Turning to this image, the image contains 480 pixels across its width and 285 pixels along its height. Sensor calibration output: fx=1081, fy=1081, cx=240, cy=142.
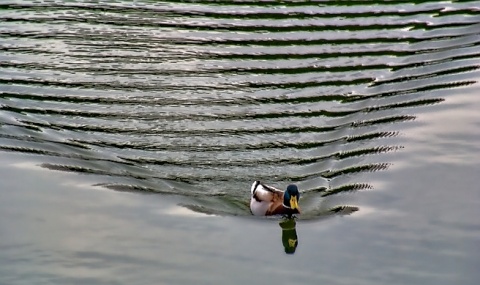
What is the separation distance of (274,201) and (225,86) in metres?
4.94

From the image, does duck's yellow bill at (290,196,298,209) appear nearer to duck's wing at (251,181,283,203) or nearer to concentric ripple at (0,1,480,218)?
duck's wing at (251,181,283,203)

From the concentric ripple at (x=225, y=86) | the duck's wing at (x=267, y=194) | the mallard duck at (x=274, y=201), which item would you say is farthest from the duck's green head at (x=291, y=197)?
the concentric ripple at (x=225, y=86)

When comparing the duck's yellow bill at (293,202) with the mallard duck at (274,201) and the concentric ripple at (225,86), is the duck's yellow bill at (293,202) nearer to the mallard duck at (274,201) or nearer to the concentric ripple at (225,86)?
the mallard duck at (274,201)

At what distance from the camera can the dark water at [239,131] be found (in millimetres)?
14938

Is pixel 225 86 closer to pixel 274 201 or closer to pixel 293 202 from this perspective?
pixel 274 201

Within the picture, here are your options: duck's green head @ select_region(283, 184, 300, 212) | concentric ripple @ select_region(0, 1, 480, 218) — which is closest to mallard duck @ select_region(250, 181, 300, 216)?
duck's green head @ select_region(283, 184, 300, 212)

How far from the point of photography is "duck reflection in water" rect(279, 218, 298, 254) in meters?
15.2

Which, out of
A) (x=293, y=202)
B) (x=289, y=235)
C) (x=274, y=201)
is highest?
(x=293, y=202)

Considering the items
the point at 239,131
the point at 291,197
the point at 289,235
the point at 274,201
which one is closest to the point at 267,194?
the point at 274,201

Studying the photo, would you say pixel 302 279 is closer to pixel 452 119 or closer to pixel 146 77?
pixel 452 119

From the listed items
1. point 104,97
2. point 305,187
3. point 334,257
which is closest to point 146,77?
point 104,97

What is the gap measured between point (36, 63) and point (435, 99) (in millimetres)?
7836

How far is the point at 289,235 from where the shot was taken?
15.7 m

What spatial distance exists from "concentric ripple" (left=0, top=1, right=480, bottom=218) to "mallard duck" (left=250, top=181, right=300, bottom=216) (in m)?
0.29
